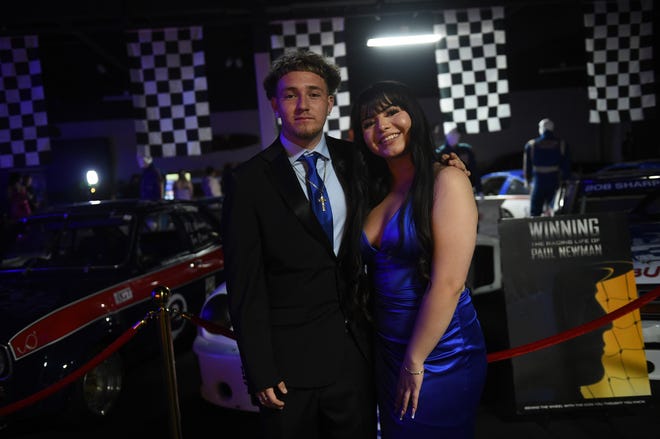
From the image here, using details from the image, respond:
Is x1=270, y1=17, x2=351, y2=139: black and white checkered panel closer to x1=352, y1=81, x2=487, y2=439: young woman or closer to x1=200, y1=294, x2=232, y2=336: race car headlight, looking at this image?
x1=200, y1=294, x2=232, y2=336: race car headlight

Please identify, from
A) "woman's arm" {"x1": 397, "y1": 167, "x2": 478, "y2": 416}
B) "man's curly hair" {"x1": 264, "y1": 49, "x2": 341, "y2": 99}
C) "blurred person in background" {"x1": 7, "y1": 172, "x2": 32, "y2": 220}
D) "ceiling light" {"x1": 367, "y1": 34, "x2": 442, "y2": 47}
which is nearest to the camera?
"woman's arm" {"x1": 397, "y1": 167, "x2": 478, "y2": 416}

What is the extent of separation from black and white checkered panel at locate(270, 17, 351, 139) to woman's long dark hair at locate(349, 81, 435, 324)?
4964 mm

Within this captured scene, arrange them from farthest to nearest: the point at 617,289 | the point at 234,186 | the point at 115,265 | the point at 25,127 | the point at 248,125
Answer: the point at 248,125 < the point at 25,127 < the point at 115,265 < the point at 617,289 < the point at 234,186

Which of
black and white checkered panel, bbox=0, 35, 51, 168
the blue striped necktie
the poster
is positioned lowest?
the poster

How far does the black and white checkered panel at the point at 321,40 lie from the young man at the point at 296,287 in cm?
503

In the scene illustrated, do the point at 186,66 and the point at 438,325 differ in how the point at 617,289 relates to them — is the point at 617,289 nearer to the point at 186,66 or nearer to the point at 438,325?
the point at 438,325

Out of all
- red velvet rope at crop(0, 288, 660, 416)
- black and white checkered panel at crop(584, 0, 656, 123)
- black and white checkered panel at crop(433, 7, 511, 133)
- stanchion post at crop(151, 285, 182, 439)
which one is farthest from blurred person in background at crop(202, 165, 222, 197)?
stanchion post at crop(151, 285, 182, 439)

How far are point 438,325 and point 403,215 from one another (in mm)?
359

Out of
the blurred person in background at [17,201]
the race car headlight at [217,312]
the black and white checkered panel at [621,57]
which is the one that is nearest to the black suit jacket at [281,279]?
the race car headlight at [217,312]

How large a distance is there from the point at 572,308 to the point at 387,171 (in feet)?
6.27

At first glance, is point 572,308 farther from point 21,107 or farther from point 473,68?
point 21,107

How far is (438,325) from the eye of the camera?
1.53 metres

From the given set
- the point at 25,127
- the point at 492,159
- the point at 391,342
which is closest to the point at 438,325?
the point at 391,342

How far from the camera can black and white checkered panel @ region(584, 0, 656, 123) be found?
6625 mm
